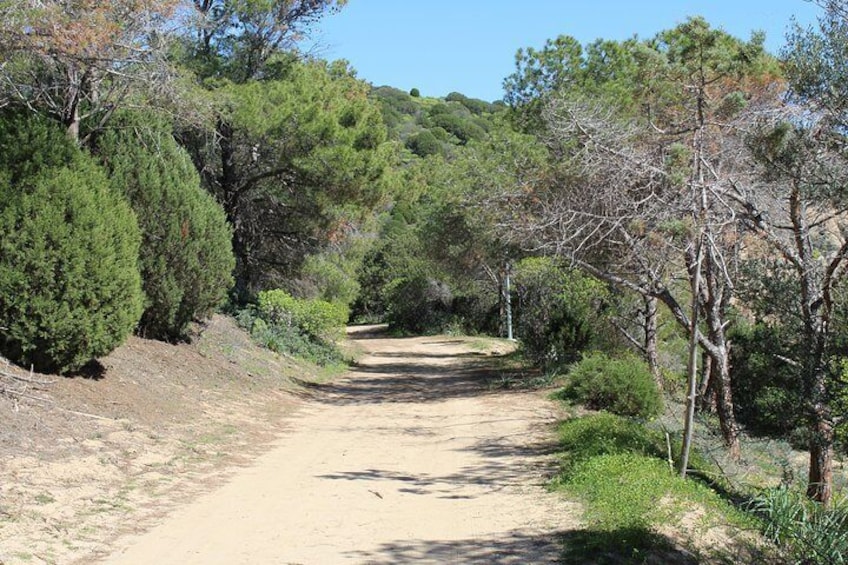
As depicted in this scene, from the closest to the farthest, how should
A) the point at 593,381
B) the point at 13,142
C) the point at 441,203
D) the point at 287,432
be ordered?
the point at 13,142 → the point at 287,432 → the point at 593,381 → the point at 441,203

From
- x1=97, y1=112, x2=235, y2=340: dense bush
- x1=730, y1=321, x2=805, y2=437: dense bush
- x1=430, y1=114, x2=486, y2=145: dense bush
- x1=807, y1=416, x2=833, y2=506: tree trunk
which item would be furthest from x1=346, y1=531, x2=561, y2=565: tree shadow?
x1=430, y1=114, x2=486, y2=145: dense bush

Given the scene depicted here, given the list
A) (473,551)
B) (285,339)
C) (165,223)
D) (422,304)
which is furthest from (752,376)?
(422,304)

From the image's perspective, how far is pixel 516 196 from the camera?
1595cm

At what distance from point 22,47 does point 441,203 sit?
14.7 meters

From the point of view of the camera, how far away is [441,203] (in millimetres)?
24391

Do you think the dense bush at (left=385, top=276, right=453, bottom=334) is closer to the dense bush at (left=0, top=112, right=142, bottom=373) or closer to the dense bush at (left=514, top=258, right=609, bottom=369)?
the dense bush at (left=514, top=258, right=609, bottom=369)

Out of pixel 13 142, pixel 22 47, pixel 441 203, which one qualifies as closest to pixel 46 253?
pixel 13 142

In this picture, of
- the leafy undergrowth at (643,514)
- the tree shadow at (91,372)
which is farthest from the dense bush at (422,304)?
the leafy undergrowth at (643,514)

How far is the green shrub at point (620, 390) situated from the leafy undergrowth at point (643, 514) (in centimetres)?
359

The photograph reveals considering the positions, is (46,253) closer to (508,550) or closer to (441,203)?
(508,550)

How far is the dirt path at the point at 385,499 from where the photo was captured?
6559mm

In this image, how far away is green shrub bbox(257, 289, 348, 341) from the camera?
24.1 metres

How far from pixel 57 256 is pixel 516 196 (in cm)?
849

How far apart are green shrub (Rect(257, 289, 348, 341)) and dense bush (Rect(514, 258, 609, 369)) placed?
645 centimetres
